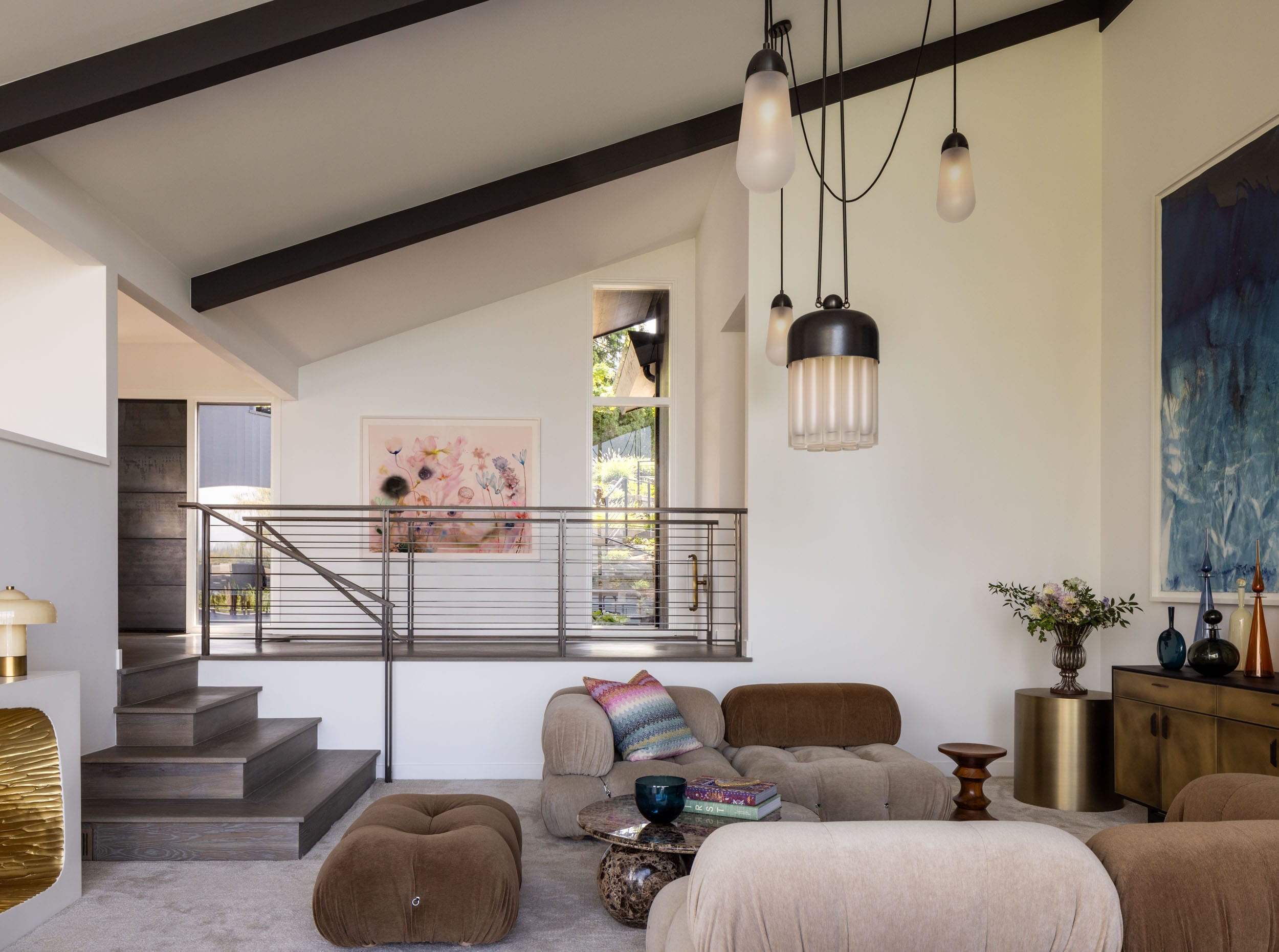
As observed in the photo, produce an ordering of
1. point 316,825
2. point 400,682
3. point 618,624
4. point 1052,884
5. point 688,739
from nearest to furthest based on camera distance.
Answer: point 1052,884 → point 316,825 → point 688,739 → point 400,682 → point 618,624

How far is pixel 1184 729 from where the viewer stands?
413 centimetres

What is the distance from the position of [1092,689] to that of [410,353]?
17.9ft

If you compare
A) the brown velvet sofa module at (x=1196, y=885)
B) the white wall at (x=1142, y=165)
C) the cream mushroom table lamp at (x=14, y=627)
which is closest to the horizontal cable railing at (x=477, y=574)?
the white wall at (x=1142, y=165)

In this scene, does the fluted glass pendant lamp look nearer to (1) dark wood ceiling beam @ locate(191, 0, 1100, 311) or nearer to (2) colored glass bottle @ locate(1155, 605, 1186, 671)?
(2) colored glass bottle @ locate(1155, 605, 1186, 671)

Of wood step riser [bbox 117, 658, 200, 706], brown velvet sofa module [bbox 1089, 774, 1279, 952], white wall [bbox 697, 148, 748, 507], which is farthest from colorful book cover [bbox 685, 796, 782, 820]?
white wall [bbox 697, 148, 748, 507]

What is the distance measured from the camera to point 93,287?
434 centimetres

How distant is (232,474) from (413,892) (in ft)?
18.2

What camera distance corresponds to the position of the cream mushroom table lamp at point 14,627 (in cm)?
321

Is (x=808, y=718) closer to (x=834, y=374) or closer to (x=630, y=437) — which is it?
(x=834, y=374)

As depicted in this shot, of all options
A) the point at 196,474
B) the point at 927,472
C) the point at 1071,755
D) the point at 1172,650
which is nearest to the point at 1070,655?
the point at 1071,755

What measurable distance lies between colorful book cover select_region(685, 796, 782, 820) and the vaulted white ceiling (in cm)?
316

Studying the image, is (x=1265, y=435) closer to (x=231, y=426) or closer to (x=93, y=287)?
(x=93, y=287)

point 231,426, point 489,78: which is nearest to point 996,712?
point 489,78

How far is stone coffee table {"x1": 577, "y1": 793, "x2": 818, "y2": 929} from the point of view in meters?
3.08
